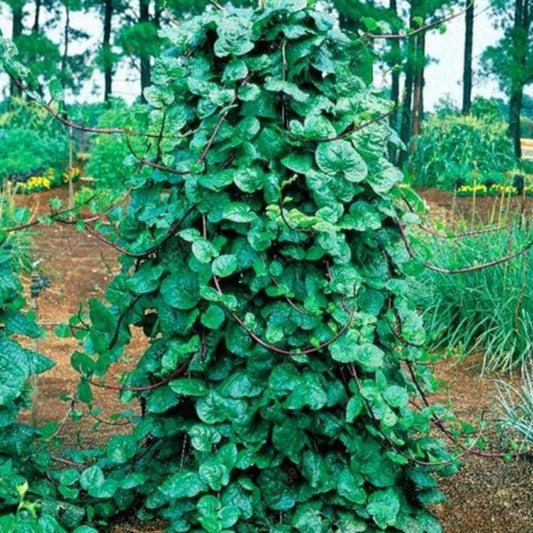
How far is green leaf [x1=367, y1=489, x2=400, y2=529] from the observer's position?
266 cm

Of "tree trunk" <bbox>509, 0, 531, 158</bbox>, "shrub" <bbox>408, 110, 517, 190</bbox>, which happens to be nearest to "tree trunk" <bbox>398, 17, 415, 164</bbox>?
"shrub" <bbox>408, 110, 517, 190</bbox>

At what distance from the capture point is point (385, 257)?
2.77 meters

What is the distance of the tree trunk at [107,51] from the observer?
19.1 meters

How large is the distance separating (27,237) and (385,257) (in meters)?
5.82

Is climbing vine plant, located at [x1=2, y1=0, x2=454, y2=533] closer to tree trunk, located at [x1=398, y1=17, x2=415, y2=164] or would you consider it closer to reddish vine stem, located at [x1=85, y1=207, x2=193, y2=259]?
reddish vine stem, located at [x1=85, y1=207, x2=193, y2=259]

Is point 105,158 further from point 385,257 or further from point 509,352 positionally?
point 385,257

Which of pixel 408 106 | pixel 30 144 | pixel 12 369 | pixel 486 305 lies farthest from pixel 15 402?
pixel 408 106

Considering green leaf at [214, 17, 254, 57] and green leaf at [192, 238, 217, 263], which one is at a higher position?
green leaf at [214, 17, 254, 57]

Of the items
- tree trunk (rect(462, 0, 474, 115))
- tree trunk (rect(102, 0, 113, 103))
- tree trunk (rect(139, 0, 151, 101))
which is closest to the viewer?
tree trunk (rect(139, 0, 151, 101))

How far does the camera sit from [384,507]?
2.67m

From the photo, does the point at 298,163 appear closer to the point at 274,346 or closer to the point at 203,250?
the point at 203,250

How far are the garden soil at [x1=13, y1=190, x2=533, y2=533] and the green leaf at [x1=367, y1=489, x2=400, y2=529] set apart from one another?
485mm

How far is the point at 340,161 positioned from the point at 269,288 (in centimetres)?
39

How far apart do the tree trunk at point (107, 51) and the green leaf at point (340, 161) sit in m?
17.2
